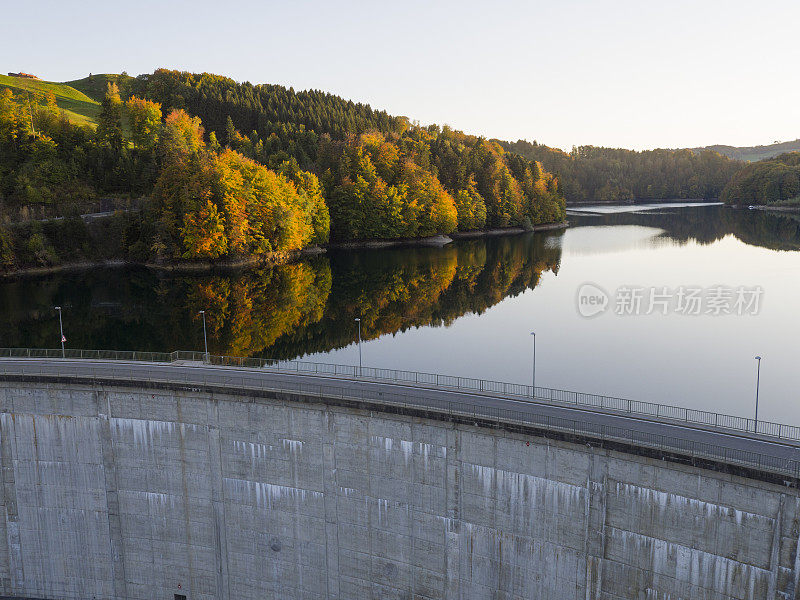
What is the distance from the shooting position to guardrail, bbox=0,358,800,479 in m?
26.8

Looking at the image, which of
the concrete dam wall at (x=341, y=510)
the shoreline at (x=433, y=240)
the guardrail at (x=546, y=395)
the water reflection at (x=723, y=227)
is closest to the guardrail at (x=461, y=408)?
the concrete dam wall at (x=341, y=510)

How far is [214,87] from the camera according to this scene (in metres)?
190

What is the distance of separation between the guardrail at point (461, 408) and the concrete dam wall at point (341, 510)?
72cm

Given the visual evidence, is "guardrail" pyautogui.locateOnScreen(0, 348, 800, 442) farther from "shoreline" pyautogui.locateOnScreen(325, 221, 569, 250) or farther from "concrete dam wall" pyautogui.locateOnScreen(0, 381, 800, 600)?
"shoreline" pyautogui.locateOnScreen(325, 221, 569, 250)

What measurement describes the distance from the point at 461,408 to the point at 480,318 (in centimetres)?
4098

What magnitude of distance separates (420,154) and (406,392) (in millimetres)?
129173

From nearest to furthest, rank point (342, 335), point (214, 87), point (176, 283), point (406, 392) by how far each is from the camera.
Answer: point (406, 392) → point (342, 335) → point (176, 283) → point (214, 87)

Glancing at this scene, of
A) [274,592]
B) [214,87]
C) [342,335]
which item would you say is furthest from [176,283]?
[214,87]

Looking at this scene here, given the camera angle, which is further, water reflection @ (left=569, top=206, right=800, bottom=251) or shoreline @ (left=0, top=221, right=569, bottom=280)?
water reflection @ (left=569, top=206, right=800, bottom=251)

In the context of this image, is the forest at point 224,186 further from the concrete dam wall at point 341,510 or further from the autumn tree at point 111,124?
the concrete dam wall at point 341,510

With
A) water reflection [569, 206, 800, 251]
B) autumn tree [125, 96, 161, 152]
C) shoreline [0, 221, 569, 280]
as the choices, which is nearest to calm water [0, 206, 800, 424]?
shoreline [0, 221, 569, 280]

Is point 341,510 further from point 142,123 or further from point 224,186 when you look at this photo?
point 142,123

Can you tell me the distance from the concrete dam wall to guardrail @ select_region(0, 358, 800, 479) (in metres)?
0.72

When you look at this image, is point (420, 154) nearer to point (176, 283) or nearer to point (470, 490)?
point (176, 283)
